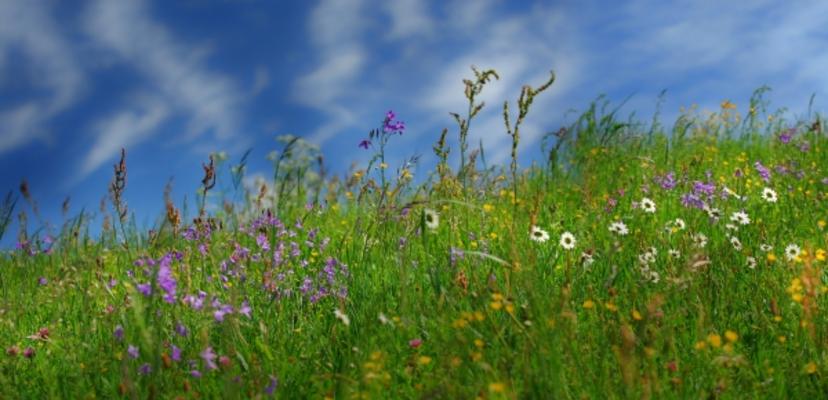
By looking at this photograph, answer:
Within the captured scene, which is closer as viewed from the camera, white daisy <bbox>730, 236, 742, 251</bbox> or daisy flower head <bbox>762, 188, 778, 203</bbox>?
white daisy <bbox>730, 236, 742, 251</bbox>

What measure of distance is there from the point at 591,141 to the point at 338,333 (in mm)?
5596

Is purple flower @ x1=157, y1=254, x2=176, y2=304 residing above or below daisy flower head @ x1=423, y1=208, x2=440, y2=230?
below

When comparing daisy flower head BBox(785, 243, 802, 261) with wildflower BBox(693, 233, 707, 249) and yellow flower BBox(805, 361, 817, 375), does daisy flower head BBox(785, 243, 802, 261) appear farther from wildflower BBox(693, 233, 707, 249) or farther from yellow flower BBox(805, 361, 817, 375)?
yellow flower BBox(805, 361, 817, 375)

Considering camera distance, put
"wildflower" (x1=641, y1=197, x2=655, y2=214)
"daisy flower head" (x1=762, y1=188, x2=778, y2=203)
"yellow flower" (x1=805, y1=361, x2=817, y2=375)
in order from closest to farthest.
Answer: "yellow flower" (x1=805, y1=361, x2=817, y2=375), "wildflower" (x1=641, y1=197, x2=655, y2=214), "daisy flower head" (x1=762, y1=188, x2=778, y2=203)

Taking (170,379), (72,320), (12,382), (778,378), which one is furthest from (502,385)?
(72,320)

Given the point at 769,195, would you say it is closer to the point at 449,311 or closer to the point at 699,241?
the point at 699,241

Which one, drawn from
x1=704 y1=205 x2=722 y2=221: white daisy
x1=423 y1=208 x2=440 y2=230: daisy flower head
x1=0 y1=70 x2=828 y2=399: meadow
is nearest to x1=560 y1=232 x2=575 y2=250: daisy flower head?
x1=0 y1=70 x2=828 y2=399: meadow

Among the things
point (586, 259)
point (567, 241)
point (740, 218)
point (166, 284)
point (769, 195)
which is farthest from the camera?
point (769, 195)

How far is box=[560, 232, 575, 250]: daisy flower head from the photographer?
4.25 m

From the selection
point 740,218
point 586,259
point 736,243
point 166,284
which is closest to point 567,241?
point 586,259

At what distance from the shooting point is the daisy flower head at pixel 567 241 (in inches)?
167

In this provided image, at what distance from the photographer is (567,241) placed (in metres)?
4.41

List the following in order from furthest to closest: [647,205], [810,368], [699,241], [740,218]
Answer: [647,205]
[740,218]
[699,241]
[810,368]

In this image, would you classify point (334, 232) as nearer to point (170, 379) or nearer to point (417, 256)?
point (417, 256)
